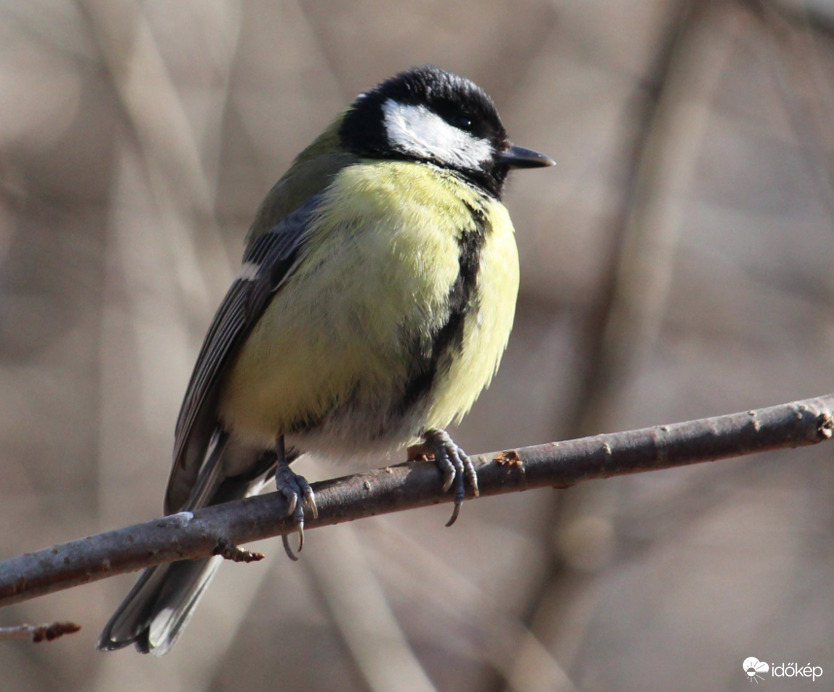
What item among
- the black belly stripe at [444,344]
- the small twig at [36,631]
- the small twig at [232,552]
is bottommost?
the small twig at [232,552]

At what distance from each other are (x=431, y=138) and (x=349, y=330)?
0.96m

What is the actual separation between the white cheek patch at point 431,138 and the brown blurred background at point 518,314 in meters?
1.04

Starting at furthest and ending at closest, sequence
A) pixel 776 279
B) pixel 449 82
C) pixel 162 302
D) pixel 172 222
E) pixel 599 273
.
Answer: pixel 776 279 < pixel 162 302 < pixel 172 222 < pixel 599 273 < pixel 449 82

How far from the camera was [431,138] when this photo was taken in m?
3.30

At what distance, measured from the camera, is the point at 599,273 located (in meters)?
4.11

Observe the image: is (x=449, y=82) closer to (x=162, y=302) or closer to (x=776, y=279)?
(x=162, y=302)

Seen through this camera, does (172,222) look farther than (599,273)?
Yes

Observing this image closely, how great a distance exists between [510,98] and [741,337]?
1.97 m

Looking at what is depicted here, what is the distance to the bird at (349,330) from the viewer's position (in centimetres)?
268

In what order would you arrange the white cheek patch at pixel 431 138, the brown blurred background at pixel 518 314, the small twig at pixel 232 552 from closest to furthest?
the small twig at pixel 232 552
the white cheek patch at pixel 431 138
the brown blurred background at pixel 518 314

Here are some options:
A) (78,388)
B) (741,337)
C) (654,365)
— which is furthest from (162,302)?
(741,337)

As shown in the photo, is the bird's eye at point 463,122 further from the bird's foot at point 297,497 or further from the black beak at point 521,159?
the bird's foot at point 297,497

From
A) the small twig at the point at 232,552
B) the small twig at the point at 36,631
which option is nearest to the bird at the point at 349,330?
the small twig at the point at 232,552

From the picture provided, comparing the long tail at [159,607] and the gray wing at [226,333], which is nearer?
the long tail at [159,607]
